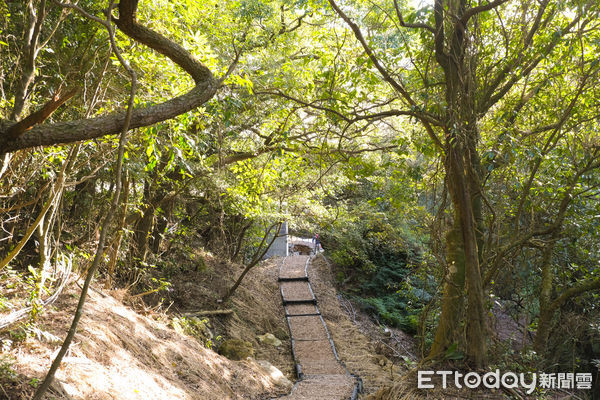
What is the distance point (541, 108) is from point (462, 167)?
2.56 metres

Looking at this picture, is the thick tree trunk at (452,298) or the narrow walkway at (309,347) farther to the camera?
the narrow walkway at (309,347)

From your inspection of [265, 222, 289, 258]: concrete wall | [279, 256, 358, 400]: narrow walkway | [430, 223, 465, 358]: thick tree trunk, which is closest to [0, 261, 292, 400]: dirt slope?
[279, 256, 358, 400]: narrow walkway

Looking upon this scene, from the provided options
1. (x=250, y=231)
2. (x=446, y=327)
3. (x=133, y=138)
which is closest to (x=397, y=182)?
(x=446, y=327)

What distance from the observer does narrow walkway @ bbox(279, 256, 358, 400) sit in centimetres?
693

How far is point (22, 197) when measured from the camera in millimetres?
5402

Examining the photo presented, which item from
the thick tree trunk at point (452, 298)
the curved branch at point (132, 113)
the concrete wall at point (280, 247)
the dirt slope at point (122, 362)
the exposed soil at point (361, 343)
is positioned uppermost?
the curved branch at point (132, 113)

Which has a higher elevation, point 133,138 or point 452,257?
point 133,138

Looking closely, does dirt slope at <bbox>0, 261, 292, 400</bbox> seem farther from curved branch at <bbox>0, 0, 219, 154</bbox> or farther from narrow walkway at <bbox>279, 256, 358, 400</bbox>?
curved branch at <bbox>0, 0, 219, 154</bbox>

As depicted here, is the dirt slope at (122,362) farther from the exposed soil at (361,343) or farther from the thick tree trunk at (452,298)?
the thick tree trunk at (452,298)

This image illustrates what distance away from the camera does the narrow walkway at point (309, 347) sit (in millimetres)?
6934

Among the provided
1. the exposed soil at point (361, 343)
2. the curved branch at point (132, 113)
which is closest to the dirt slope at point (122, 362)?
the exposed soil at point (361, 343)

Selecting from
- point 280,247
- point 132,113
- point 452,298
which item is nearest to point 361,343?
point 452,298

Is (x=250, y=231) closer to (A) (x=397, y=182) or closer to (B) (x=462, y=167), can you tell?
(A) (x=397, y=182)

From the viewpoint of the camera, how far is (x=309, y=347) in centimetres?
1032
